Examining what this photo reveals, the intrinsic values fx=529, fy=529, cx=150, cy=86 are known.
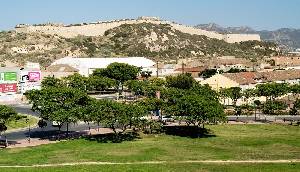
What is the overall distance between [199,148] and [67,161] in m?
17.4

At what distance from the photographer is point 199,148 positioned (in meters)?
67.4

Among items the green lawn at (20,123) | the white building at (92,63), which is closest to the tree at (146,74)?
the white building at (92,63)

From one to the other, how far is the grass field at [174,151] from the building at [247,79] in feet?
156

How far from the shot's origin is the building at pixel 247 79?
415 ft

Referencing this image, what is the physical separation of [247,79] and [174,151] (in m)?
69.6

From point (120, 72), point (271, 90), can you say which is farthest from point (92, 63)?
point (271, 90)

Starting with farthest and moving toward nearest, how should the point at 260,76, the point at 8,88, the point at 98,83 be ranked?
1. the point at 260,76
2. the point at 98,83
3. the point at 8,88

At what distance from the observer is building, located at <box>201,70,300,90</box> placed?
12656cm

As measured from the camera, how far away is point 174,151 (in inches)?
2566

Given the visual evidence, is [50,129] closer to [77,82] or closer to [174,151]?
[174,151]

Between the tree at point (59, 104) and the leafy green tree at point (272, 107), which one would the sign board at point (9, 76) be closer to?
the tree at point (59, 104)

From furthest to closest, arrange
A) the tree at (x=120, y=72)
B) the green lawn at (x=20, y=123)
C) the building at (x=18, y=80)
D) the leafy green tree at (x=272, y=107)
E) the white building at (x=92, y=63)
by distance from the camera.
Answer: the white building at (x=92, y=63), the tree at (x=120, y=72), the building at (x=18, y=80), the leafy green tree at (x=272, y=107), the green lawn at (x=20, y=123)

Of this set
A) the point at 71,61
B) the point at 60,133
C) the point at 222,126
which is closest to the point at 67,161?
the point at 60,133

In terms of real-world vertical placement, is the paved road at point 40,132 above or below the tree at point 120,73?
below
